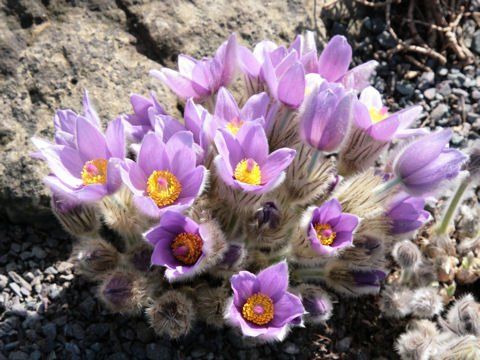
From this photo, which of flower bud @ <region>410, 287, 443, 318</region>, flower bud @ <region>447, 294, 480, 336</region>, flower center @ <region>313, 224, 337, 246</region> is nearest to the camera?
flower center @ <region>313, 224, 337, 246</region>

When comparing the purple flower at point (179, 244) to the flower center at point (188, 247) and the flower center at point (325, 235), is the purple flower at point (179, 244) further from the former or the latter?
the flower center at point (325, 235)

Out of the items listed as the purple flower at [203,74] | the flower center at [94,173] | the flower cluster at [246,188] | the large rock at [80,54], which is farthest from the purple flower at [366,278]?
the large rock at [80,54]

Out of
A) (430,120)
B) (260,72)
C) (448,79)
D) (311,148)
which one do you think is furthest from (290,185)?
(448,79)

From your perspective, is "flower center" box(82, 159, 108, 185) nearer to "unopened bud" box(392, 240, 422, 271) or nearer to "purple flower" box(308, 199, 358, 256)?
"purple flower" box(308, 199, 358, 256)

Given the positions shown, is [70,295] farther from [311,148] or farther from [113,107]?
[311,148]

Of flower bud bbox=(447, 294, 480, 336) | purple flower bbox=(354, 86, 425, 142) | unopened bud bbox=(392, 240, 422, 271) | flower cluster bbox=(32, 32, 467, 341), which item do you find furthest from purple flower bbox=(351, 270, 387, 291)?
purple flower bbox=(354, 86, 425, 142)

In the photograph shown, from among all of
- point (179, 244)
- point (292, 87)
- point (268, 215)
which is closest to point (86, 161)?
point (179, 244)
